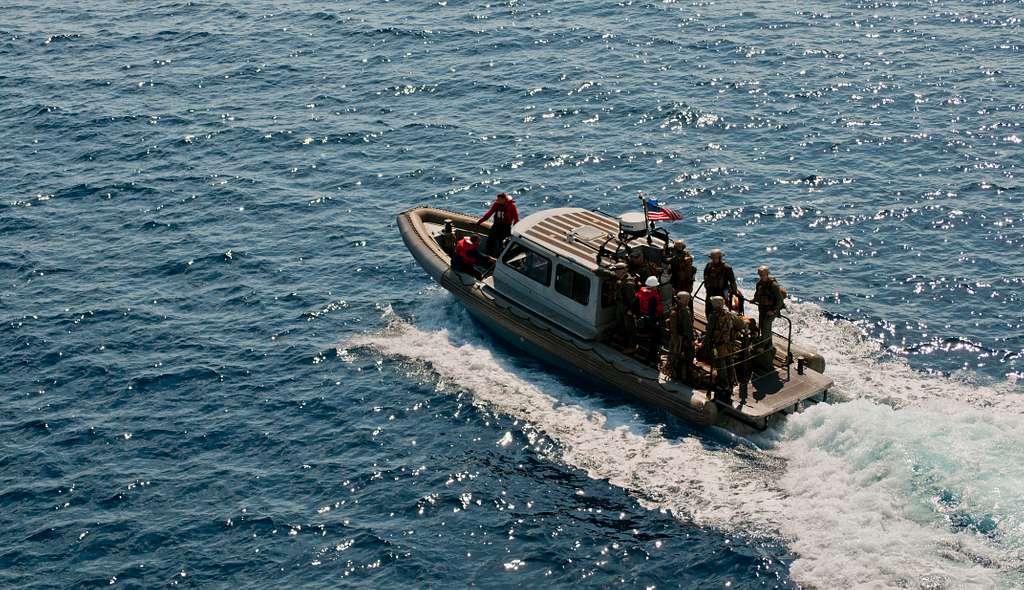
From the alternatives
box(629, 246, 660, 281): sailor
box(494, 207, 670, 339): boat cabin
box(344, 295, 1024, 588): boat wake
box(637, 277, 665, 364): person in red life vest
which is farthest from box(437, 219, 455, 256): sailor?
box(637, 277, 665, 364): person in red life vest

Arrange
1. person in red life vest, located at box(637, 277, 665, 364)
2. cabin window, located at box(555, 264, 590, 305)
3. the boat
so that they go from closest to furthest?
the boat, person in red life vest, located at box(637, 277, 665, 364), cabin window, located at box(555, 264, 590, 305)

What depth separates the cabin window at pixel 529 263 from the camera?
Result: 30406mm

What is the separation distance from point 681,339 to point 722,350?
0.96 metres

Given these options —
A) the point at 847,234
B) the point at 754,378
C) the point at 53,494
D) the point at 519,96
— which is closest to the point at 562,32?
the point at 519,96

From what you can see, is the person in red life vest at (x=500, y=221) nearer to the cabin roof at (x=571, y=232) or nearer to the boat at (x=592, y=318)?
the boat at (x=592, y=318)

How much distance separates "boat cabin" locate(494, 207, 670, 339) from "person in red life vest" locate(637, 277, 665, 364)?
2.66 ft

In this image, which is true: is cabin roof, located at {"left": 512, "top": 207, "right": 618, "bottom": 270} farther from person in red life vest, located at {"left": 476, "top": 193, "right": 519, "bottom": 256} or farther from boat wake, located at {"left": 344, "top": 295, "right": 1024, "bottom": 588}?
boat wake, located at {"left": 344, "top": 295, "right": 1024, "bottom": 588}

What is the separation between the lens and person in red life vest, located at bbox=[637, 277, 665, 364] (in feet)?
93.6

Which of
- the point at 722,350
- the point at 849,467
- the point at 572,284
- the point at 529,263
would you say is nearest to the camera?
the point at 849,467

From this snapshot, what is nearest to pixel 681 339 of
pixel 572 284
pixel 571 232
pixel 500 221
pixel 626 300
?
pixel 626 300

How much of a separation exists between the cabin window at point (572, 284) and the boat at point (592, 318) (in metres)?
0.02

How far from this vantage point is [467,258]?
107ft

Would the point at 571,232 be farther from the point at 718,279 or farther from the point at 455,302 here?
the point at 455,302

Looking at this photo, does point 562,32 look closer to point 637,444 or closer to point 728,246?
point 728,246
